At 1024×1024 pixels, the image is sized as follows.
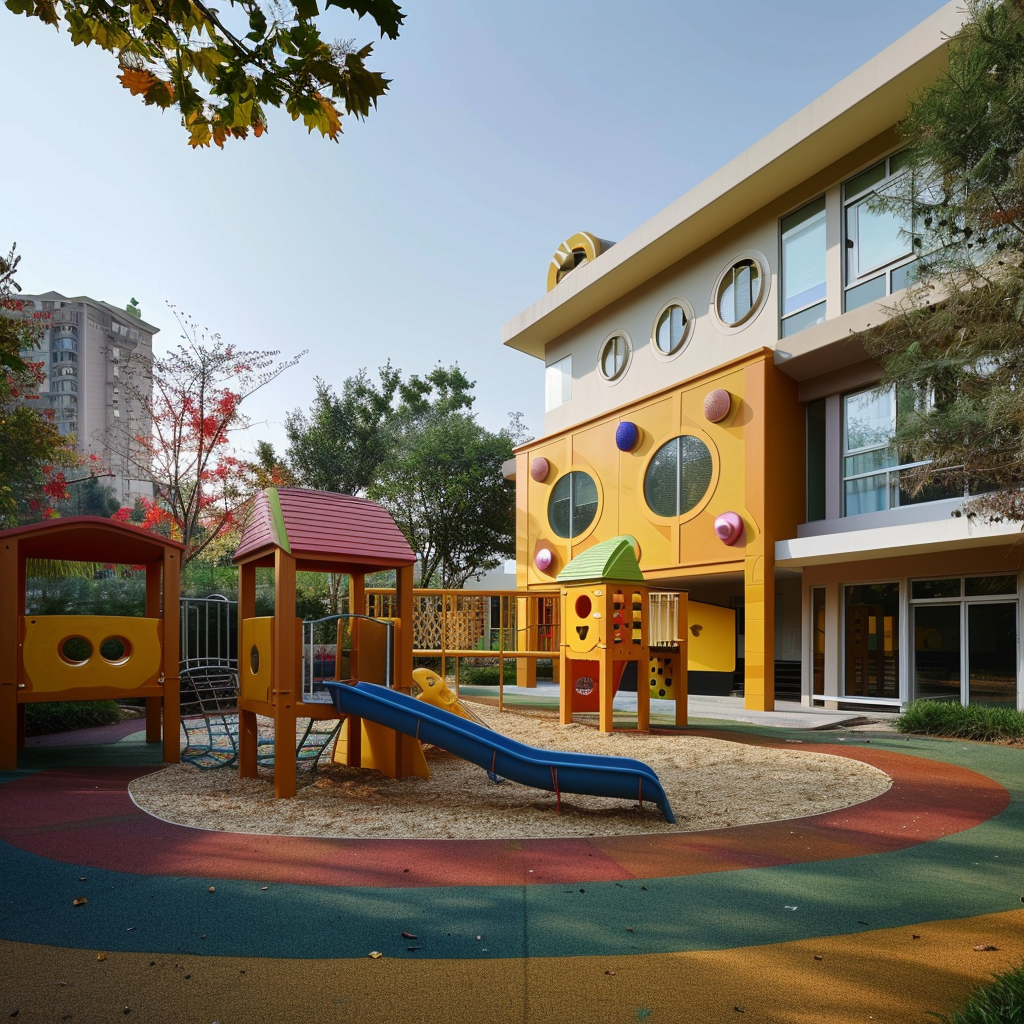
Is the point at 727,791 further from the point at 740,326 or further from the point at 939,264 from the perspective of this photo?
the point at 740,326

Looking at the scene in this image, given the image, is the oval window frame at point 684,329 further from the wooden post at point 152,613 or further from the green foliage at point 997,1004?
the green foliage at point 997,1004

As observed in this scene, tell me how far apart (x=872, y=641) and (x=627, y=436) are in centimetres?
739

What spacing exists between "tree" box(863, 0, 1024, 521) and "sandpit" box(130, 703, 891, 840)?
13.5 feet

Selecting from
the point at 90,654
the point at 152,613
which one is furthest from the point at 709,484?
the point at 90,654

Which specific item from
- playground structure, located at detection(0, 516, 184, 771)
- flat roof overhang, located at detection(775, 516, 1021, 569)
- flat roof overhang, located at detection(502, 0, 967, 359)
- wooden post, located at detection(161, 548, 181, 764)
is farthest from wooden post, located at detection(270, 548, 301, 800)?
flat roof overhang, located at detection(502, 0, 967, 359)

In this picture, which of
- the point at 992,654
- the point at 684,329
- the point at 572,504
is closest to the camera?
the point at 992,654

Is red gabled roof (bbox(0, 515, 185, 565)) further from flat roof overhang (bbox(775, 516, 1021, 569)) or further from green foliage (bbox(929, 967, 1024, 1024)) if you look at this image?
flat roof overhang (bbox(775, 516, 1021, 569))

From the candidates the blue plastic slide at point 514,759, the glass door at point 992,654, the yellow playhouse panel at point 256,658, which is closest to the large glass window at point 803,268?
the glass door at point 992,654

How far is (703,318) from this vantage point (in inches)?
752

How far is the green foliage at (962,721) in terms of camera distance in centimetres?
1174

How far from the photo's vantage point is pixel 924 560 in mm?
15133

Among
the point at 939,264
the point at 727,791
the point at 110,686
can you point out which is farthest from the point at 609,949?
the point at 939,264

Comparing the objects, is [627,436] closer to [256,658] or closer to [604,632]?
[604,632]

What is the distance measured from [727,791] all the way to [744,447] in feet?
33.2
